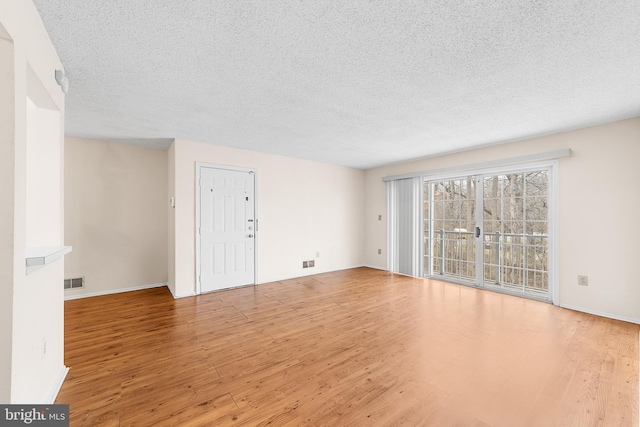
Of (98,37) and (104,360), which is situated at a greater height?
(98,37)

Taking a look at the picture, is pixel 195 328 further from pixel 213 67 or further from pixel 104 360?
pixel 213 67

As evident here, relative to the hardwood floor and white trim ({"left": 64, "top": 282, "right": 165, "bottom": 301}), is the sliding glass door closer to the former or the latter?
the hardwood floor

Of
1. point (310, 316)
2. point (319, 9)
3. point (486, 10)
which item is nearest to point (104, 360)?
point (310, 316)

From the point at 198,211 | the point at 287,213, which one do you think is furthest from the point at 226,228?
the point at 287,213

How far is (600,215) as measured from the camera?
3330 millimetres

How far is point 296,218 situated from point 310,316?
244cm

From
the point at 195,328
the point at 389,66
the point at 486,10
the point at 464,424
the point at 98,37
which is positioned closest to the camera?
the point at 486,10

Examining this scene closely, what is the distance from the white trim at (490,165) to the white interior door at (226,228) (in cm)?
320

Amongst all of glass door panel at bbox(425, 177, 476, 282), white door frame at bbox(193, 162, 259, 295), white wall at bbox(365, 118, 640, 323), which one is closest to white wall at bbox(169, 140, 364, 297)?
white door frame at bbox(193, 162, 259, 295)

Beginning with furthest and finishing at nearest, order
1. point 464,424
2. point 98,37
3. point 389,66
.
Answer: point 389,66
point 98,37
point 464,424

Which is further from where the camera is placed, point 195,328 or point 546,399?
point 195,328

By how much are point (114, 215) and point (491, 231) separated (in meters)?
6.26

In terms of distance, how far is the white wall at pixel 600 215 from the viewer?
312cm

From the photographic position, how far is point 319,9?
1.49m
